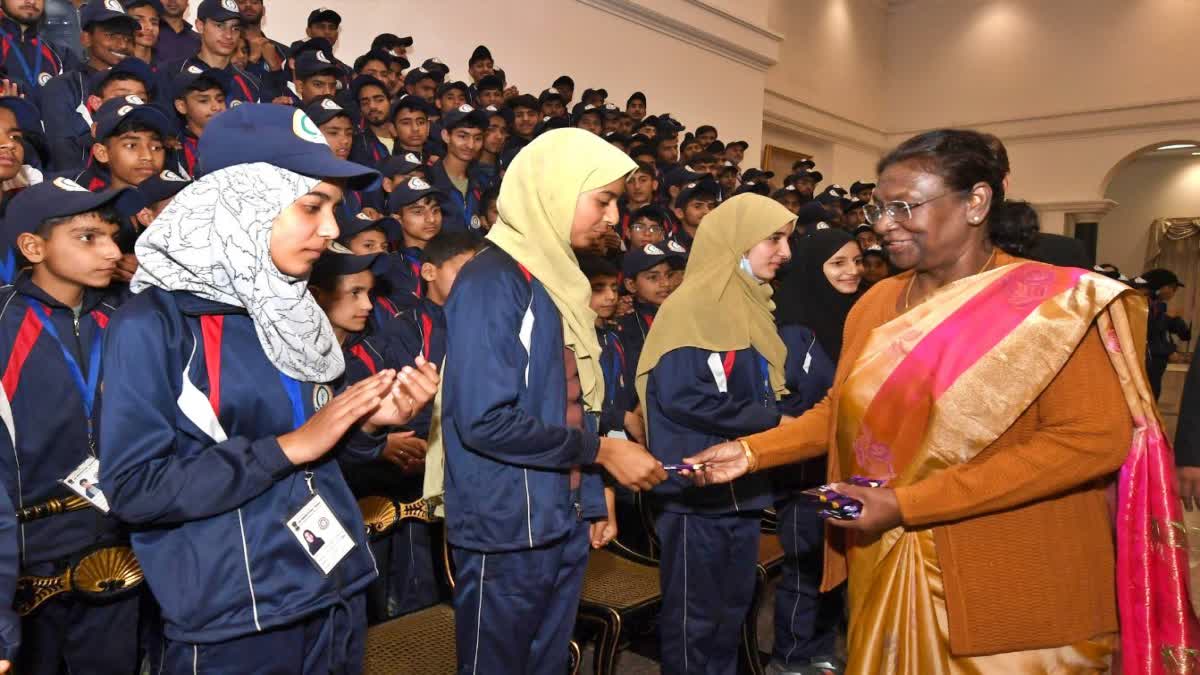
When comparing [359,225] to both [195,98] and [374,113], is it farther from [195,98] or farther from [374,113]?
[374,113]

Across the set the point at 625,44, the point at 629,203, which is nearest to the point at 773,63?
the point at 625,44

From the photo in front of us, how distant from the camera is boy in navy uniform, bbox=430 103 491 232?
18.7 ft

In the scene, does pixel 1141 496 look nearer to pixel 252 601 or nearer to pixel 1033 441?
pixel 1033 441

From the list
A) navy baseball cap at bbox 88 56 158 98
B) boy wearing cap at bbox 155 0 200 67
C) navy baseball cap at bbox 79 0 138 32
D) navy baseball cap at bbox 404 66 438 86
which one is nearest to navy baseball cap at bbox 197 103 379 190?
navy baseball cap at bbox 88 56 158 98

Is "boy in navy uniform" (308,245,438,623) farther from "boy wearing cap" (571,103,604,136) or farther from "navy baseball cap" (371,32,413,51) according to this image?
"boy wearing cap" (571,103,604,136)

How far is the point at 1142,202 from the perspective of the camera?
17109mm

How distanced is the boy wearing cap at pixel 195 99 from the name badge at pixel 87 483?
2891 millimetres

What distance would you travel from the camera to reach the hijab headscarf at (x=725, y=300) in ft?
9.29

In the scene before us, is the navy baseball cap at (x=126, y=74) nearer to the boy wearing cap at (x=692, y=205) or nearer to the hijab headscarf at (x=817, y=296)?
the hijab headscarf at (x=817, y=296)

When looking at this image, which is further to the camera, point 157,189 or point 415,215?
point 415,215

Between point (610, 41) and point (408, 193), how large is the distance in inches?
243

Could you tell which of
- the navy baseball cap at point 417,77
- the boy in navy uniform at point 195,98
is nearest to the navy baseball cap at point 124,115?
the boy in navy uniform at point 195,98

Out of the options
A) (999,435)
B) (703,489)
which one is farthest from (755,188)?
(999,435)

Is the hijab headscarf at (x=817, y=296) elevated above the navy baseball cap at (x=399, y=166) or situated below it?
below
